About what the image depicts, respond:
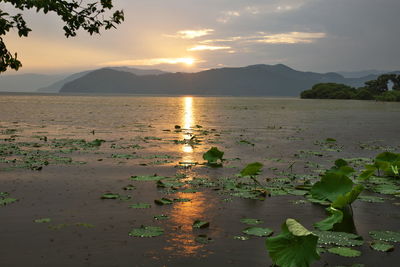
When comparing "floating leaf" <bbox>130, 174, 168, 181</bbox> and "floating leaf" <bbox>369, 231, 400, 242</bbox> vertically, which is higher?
"floating leaf" <bbox>130, 174, 168, 181</bbox>

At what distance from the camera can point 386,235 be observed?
6031 millimetres

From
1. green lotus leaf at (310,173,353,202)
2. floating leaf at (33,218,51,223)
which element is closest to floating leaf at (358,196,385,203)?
green lotus leaf at (310,173,353,202)

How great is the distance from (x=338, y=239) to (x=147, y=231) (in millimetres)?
2799

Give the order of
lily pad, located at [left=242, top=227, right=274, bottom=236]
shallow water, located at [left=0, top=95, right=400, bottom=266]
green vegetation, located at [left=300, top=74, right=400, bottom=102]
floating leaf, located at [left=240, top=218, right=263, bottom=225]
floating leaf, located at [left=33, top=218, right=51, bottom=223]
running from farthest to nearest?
green vegetation, located at [left=300, top=74, right=400, bottom=102]
floating leaf, located at [left=240, top=218, right=263, bottom=225]
floating leaf, located at [left=33, top=218, right=51, bottom=223]
lily pad, located at [left=242, top=227, right=274, bottom=236]
shallow water, located at [left=0, top=95, right=400, bottom=266]

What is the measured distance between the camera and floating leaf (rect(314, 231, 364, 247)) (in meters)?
5.61

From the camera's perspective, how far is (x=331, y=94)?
418ft

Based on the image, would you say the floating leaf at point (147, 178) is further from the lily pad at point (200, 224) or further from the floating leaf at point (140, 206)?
the lily pad at point (200, 224)

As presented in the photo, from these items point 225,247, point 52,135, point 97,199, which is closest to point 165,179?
point 97,199

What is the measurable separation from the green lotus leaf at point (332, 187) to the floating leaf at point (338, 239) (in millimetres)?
1284

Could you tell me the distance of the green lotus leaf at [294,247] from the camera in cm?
439

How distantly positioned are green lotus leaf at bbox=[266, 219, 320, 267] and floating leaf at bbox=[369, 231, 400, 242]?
2027mm

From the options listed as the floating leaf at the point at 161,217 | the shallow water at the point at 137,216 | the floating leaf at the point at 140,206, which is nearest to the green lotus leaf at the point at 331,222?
the shallow water at the point at 137,216

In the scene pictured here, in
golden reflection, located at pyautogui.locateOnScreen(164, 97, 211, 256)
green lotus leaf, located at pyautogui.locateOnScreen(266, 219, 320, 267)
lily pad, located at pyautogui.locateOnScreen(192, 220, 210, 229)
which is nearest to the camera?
green lotus leaf, located at pyautogui.locateOnScreen(266, 219, 320, 267)

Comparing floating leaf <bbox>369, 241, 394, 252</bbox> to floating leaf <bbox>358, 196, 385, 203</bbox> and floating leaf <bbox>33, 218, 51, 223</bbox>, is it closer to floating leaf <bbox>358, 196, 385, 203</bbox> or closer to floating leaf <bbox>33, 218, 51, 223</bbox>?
floating leaf <bbox>358, 196, 385, 203</bbox>
